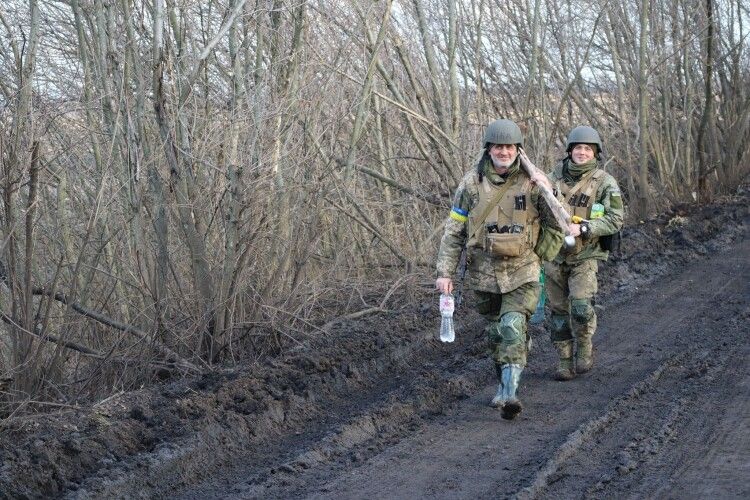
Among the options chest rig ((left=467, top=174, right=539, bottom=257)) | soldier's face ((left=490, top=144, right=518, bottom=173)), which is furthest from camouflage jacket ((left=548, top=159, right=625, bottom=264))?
soldier's face ((left=490, top=144, right=518, bottom=173))

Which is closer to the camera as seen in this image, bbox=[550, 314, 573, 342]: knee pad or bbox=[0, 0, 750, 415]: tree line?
bbox=[0, 0, 750, 415]: tree line

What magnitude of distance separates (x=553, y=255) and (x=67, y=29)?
233 inches

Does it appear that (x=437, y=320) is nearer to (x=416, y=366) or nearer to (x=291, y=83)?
(x=416, y=366)

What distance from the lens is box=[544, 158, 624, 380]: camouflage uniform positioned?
848 centimetres

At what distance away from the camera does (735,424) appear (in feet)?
22.5

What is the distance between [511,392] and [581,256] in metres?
1.74

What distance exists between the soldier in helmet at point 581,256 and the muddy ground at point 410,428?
24cm

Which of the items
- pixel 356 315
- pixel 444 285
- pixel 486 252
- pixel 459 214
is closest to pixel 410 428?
pixel 444 285

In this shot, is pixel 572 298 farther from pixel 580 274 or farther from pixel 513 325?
pixel 513 325

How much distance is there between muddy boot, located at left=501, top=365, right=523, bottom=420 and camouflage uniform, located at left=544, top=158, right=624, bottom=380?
3.95 ft

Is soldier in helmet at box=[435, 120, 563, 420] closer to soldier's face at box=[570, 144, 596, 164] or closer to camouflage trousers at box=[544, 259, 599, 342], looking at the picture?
camouflage trousers at box=[544, 259, 599, 342]

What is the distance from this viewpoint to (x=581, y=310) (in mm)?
8469

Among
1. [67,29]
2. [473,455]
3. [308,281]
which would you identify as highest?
[67,29]

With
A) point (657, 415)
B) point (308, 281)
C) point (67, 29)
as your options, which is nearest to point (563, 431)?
point (657, 415)
